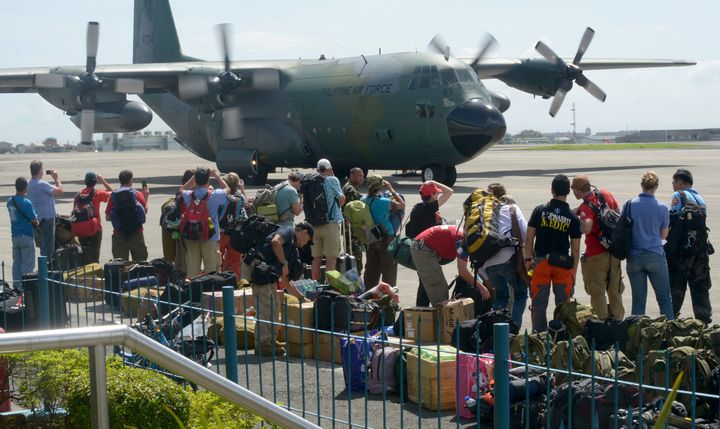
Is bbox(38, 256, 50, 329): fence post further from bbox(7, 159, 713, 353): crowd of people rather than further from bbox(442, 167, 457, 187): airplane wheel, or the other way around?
bbox(442, 167, 457, 187): airplane wheel

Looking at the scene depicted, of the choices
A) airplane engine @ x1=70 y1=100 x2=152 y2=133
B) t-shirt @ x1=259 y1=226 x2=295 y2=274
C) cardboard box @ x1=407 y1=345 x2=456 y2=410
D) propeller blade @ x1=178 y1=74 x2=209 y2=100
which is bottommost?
cardboard box @ x1=407 y1=345 x2=456 y2=410

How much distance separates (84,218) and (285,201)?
3123mm

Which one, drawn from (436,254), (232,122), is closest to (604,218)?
(436,254)

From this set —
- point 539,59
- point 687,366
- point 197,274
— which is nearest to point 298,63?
point 539,59

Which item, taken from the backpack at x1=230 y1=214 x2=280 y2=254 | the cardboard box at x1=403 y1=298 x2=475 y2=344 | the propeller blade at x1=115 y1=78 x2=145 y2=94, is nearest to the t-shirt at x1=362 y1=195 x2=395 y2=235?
the backpack at x1=230 y1=214 x2=280 y2=254

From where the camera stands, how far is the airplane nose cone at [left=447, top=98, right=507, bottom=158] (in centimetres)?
2322

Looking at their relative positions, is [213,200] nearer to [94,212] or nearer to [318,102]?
[94,212]

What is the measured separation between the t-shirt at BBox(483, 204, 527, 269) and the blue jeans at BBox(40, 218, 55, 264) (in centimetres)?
594

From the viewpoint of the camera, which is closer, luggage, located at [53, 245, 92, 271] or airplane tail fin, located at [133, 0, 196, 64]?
luggage, located at [53, 245, 92, 271]

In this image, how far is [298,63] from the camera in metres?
28.1

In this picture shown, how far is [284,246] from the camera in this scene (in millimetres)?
9812

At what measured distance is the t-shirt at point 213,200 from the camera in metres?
11.2

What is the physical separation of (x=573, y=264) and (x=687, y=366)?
290 centimetres

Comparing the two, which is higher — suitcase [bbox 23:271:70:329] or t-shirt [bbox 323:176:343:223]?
t-shirt [bbox 323:176:343:223]
